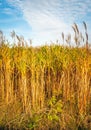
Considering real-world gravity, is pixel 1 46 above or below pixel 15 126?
above

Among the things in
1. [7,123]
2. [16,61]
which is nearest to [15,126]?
[7,123]

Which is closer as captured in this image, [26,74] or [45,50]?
[26,74]

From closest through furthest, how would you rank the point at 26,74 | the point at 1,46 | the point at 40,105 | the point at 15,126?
the point at 15,126 < the point at 40,105 < the point at 26,74 < the point at 1,46

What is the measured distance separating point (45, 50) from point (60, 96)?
1.12 metres

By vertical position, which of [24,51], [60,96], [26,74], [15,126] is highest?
[24,51]

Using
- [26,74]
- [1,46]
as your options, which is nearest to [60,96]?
[26,74]

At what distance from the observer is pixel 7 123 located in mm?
4289

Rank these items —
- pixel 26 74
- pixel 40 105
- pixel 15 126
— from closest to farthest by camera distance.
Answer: pixel 15 126 → pixel 40 105 → pixel 26 74

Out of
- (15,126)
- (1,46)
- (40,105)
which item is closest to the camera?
(15,126)

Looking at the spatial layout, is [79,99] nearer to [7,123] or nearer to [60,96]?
[60,96]

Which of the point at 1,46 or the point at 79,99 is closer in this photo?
the point at 79,99

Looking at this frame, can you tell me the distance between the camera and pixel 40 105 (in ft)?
15.5

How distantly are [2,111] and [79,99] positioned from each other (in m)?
1.51

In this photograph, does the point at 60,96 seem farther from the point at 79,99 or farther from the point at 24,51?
the point at 24,51
